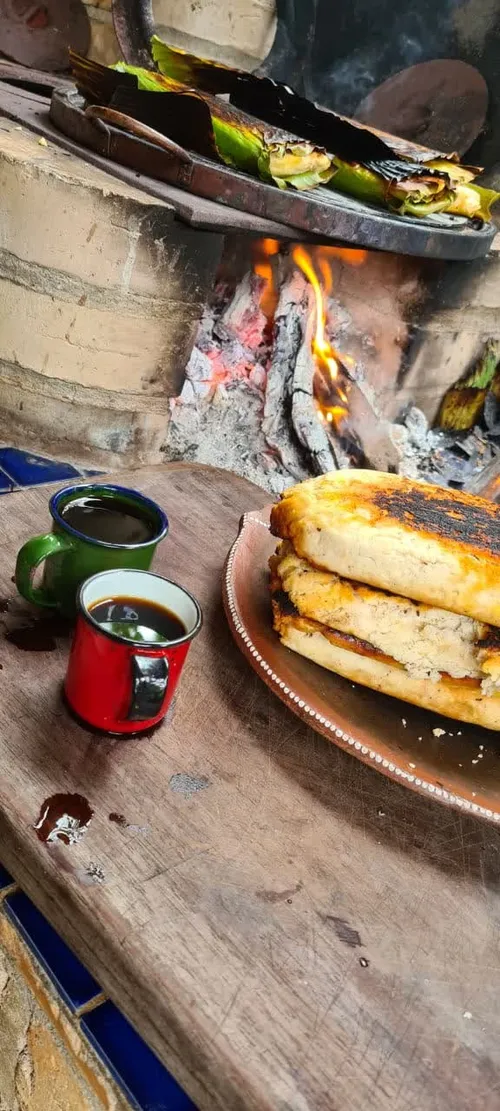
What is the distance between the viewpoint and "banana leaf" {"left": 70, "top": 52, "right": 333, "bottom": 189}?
2.15 m

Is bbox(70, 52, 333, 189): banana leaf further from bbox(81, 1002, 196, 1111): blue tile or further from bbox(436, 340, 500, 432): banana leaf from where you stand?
bbox(81, 1002, 196, 1111): blue tile

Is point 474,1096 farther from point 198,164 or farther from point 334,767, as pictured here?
point 198,164

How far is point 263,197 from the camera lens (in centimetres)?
213

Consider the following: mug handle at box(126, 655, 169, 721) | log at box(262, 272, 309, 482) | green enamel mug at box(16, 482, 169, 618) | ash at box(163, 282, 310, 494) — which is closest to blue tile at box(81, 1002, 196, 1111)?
mug handle at box(126, 655, 169, 721)

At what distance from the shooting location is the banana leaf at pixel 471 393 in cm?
346

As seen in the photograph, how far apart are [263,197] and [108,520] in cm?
135

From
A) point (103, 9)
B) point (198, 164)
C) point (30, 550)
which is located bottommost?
point (30, 550)

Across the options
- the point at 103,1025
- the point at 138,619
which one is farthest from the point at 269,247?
the point at 103,1025

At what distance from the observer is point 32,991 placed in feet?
3.08

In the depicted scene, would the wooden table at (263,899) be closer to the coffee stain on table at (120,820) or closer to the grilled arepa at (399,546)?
the coffee stain on table at (120,820)

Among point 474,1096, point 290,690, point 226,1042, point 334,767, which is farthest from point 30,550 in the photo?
point 474,1096

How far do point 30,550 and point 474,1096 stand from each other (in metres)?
0.77

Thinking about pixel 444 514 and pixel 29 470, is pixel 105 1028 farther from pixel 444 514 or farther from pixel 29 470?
pixel 29 470

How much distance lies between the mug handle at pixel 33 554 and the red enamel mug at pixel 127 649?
83 mm
